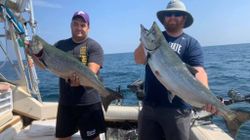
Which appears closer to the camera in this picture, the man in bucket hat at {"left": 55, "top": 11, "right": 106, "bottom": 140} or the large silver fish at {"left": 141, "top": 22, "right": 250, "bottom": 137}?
the large silver fish at {"left": 141, "top": 22, "right": 250, "bottom": 137}

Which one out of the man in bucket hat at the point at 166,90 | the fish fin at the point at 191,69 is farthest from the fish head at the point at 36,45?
the fish fin at the point at 191,69

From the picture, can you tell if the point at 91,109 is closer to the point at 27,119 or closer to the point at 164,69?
the point at 164,69

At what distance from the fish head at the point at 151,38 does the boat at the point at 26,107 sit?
6.14 feet

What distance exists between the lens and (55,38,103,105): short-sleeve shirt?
4102 millimetres

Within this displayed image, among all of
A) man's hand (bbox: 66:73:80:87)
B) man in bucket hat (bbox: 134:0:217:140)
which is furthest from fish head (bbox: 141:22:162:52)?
man's hand (bbox: 66:73:80:87)

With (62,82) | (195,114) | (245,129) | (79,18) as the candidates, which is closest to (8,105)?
(62,82)

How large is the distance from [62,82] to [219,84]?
12.5 metres

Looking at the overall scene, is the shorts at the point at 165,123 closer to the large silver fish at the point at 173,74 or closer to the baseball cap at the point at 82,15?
the large silver fish at the point at 173,74

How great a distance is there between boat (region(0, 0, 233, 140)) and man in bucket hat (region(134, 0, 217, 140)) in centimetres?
124

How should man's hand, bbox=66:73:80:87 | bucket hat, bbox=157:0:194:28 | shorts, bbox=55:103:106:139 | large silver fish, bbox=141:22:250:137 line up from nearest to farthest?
large silver fish, bbox=141:22:250:137, bucket hat, bbox=157:0:194:28, man's hand, bbox=66:73:80:87, shorts, bbox=55:103:106:139

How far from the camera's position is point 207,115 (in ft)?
17.2

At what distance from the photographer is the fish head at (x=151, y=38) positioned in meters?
3.34

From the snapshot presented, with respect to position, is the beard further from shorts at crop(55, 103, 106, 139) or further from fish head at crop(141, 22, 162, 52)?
shorts at crop(55, 103, 106, 139)

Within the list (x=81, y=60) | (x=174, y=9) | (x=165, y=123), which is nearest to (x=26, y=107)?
(x=81, y=60)
